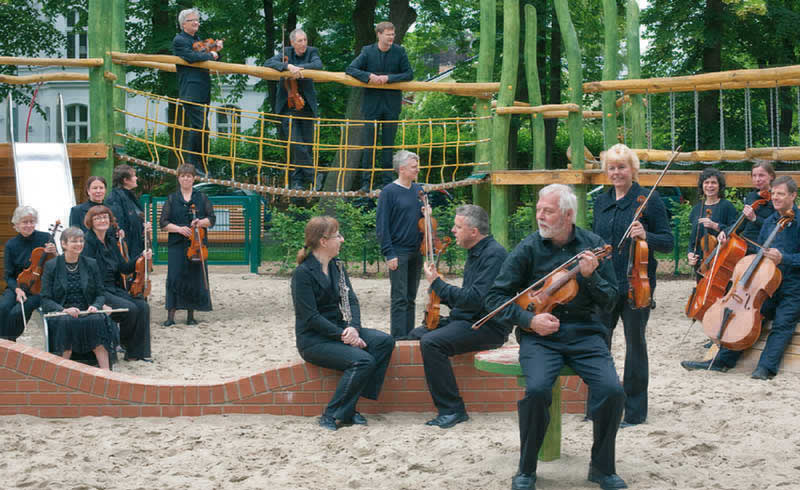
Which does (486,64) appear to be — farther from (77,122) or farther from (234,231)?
(77,122)

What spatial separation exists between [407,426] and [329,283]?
3.43ft

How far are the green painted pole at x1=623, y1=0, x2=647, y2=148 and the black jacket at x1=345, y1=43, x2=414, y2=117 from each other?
3.16 m

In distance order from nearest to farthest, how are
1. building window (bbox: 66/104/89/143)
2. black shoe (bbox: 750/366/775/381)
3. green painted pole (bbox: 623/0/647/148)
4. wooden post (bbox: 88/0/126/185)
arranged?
black shoe (bbox: 750/366/775/381) → wooden post (bbox: 88/0/126/185) → green painted pole (bbox: 623/0/647/148) → building window (bbox: 66/104/89/143)

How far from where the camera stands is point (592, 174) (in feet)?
34.9

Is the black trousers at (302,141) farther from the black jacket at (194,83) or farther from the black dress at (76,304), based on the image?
the black dress at (76,304)

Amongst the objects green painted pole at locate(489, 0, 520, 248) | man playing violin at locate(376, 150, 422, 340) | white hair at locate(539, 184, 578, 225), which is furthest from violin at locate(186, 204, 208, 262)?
white hair at locate(539, 184, 578, 225)

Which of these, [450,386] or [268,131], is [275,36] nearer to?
[268,131]

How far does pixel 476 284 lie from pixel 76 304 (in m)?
3.23

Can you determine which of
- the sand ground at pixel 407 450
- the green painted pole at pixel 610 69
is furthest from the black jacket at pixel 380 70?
the sand ground at pixel 407 450

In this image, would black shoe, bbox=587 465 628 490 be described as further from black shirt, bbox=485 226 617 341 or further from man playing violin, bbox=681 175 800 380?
man playing violin, bbox=681 175 800 380

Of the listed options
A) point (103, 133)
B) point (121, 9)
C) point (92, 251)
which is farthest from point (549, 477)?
point (121, 9)

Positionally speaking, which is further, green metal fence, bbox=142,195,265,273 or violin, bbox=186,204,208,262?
green metal fence, bbox=142,195,265,273

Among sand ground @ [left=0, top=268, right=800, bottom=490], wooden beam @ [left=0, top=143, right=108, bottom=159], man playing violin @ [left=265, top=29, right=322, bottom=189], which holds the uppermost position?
man playing violin @ [left=265, top=29, right=322, bottom=189]

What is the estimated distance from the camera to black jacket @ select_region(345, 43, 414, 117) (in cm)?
1048
